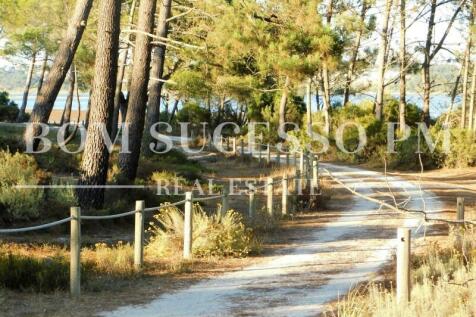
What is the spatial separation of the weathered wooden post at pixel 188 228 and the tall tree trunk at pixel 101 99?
4.54 meters

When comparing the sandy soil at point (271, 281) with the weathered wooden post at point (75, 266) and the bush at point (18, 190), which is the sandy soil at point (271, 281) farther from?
the bush at point (18, 190)

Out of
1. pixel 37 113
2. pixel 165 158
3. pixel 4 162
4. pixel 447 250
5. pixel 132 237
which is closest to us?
pixel 447 250

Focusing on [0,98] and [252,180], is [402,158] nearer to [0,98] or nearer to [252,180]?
[252,180]

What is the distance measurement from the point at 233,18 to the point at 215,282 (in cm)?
1027

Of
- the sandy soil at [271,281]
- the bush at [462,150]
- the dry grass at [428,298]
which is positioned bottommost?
the sandy soil at [271,281]

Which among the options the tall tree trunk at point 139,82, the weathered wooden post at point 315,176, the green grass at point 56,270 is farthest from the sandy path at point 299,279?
the tall tree trunk at point 139,82

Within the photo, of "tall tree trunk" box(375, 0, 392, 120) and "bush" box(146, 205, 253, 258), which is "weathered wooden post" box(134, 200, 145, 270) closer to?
"bush" box(146, 205, 253, 258)

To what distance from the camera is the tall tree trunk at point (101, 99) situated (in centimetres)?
1463

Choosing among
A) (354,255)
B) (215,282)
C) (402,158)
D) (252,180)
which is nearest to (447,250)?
(354,255)

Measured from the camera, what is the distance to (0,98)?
5569 centimetres

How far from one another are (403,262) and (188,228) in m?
4.56

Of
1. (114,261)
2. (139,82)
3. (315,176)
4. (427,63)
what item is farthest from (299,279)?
(427,63)

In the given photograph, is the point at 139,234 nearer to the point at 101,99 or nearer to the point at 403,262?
the point at 403,262

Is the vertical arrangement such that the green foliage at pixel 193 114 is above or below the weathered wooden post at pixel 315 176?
above
